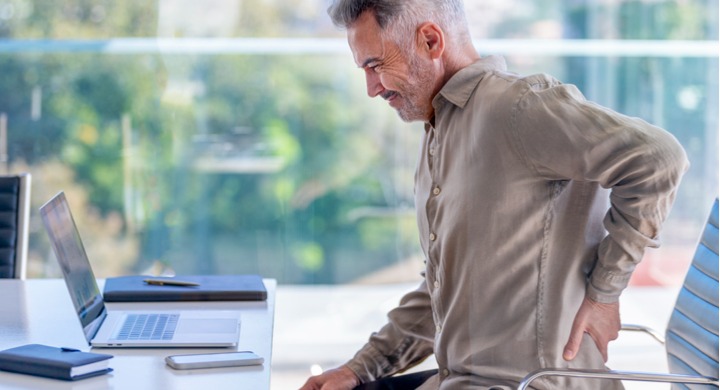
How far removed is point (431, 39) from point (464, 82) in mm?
112

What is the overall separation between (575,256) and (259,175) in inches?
98.7

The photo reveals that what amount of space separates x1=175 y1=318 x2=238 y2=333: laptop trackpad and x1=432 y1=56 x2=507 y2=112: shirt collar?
603 millimetres

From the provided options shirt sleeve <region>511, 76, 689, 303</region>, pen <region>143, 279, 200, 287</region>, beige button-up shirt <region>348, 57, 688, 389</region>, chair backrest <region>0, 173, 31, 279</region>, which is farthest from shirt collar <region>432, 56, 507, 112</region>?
chair backrest <region>0, 173, 31, 279</region>

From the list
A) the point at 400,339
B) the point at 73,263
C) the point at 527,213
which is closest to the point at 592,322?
the point at 527,213

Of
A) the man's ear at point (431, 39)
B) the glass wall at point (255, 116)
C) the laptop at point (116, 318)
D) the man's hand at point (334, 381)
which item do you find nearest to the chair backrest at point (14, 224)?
the laptop at point (116, 318)

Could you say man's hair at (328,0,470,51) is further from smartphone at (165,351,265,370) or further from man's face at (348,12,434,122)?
smartphone at (165,351,265,370)

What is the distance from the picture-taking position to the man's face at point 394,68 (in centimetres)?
180

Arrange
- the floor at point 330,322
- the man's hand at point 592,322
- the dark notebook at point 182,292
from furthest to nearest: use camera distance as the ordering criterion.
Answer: the floor at point 330,322 → the dark notebook at point 182,292 → the man's hand at point 592,322

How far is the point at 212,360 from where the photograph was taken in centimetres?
161

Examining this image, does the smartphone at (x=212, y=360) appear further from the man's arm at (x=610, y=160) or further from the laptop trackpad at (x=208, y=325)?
the man's arm at (x=610, y=160)

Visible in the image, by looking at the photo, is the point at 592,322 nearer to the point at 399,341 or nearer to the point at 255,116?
the point at 399,341

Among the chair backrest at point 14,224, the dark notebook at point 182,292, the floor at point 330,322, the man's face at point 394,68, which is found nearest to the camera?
the man's face at point 394,68

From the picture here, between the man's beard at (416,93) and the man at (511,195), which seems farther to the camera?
the man's beard at (416,93)

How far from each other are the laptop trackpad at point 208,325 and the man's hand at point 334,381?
0.20 meters
